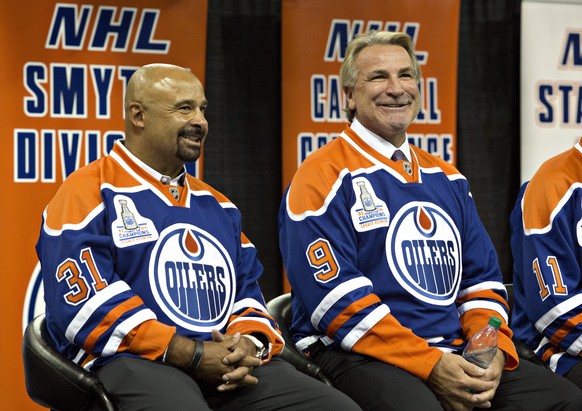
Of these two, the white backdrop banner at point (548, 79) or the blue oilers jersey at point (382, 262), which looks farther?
the white backdrop banner at point (548, 79)

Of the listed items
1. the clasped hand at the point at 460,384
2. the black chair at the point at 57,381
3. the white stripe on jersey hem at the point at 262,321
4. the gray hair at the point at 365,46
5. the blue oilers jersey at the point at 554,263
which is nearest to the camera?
the black chair at the point at 57,381

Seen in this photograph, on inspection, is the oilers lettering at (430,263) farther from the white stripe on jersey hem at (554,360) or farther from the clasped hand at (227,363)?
the clasped hand at (227,363)

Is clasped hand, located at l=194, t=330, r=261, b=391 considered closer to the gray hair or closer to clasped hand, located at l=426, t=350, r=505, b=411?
clasped hand, located at l=426, t=350, r=505, b=411

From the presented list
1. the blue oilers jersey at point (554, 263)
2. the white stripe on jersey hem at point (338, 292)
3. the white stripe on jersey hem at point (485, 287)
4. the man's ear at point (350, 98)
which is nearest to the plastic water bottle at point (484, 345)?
the white stripe on jersey hem at point (485, 287)

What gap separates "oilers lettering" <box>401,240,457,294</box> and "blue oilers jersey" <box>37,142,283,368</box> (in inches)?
18.5

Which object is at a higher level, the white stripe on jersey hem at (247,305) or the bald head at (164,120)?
the bald head at (164,120)

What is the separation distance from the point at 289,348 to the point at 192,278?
0.37 m

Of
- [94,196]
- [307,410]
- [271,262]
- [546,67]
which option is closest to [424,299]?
[307,410]

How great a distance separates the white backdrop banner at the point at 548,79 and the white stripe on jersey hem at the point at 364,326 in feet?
7.20

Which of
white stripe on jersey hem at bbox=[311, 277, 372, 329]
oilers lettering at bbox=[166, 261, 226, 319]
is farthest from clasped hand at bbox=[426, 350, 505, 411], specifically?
oilers lettering at bbox=[166, 261, 226, 319]

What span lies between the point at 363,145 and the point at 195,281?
73 centimetres

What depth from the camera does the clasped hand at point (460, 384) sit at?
266 cm

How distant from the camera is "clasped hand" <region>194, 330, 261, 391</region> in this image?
2.57 metres

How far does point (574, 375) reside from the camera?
2951 millimetres
